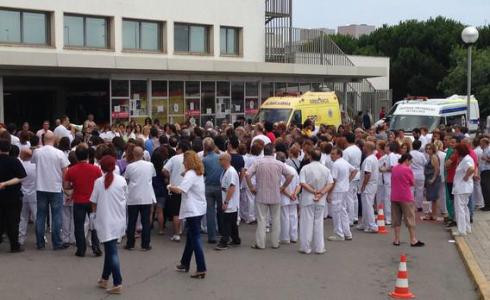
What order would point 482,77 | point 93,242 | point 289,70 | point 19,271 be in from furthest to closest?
1. point 482,77
2. point 289,70
3. point 93,242
4. point 19,271

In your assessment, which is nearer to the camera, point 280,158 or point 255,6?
point 280,158

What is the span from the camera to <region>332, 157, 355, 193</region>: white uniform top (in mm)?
13352

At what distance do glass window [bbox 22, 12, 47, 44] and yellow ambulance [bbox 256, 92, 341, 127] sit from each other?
9.29 meters

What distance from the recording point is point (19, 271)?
10.6 meters

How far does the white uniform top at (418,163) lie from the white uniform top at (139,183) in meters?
6.64

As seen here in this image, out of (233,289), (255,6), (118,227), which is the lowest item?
(233,289)

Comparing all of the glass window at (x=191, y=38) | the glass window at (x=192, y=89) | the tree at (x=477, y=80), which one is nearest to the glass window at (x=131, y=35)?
the glass window at (x=191, y=38)

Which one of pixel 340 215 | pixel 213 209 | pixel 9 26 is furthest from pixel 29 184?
pixel 9 26

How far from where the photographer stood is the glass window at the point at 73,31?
94.0ft

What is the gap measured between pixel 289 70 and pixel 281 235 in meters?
20.2

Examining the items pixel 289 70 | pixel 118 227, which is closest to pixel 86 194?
pixel 118 227

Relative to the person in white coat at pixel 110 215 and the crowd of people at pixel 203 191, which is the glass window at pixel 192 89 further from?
the person in white coat at pixel 110 215

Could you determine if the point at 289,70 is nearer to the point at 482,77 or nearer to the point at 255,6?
the point at 255,6

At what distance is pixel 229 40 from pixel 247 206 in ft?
68.9
